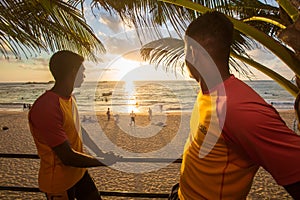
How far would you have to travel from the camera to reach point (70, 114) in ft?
6.24

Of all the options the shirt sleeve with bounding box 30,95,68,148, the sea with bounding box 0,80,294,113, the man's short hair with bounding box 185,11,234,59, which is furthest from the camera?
the sea with bounding box 0,80,294,113

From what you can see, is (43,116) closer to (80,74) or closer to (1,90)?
(80,74)

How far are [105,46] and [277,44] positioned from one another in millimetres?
2634

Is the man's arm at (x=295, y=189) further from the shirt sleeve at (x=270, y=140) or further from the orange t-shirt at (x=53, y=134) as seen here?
the orange t-shirt at (x=53, y=134)

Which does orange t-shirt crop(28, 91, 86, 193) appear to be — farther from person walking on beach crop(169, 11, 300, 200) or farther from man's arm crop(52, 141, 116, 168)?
person walking on beach crop(169, 11, 300, 200)

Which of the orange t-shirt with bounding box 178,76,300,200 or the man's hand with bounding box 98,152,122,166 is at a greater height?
the orange t-shirt with bounding box 178,76,300,200

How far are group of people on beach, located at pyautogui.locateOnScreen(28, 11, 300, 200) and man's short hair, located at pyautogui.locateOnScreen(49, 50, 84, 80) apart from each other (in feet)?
0.76

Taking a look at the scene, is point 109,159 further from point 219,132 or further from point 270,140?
point 270,140

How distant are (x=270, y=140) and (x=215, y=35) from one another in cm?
45

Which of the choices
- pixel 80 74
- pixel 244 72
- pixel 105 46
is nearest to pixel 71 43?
pixel 105 46

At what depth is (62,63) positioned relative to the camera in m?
1.96

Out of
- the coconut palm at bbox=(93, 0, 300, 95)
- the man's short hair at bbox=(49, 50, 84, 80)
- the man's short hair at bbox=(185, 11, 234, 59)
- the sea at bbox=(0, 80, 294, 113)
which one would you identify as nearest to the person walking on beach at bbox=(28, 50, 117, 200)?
the man's short hair at bbox=(49, 50, 84, 80)

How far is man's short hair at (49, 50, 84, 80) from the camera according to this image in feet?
6.43

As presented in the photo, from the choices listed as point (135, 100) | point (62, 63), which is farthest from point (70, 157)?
point (135, 100)
